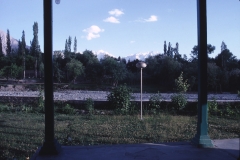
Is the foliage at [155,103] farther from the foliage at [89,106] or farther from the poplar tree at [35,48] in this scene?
the poplar tree at [35,48]

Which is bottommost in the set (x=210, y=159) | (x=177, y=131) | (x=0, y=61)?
(x=177, y=131)

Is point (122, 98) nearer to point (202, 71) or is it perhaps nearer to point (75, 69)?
point (202, 71)

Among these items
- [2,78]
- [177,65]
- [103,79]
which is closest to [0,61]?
[2,78]

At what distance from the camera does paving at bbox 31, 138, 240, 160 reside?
2941 mm

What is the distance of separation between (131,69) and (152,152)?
46.9m

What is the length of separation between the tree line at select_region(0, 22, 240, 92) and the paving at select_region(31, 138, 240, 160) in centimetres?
2792

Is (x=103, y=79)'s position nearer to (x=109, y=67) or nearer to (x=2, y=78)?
(x=109, y=67)

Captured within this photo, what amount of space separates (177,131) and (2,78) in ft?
143

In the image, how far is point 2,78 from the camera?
44.3 meters

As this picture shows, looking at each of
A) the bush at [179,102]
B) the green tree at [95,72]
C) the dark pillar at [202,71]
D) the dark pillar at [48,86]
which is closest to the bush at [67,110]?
the bush at [179,102]

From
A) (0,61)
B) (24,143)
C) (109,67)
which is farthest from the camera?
(0,61)

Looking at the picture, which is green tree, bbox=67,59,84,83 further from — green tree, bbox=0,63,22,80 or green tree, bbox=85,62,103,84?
green tree, bbox=0,63,22,80

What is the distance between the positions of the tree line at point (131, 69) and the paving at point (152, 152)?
27.9 meters

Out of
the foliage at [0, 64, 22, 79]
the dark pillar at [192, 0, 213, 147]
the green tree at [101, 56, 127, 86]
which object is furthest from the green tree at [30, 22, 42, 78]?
the dark pillar at [192, 0, 213, 147]
